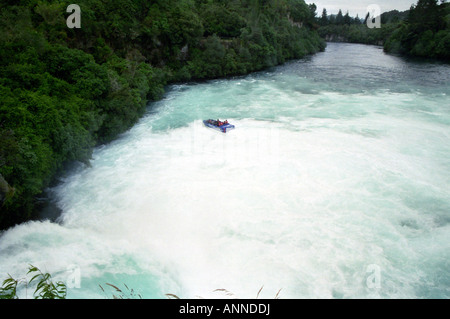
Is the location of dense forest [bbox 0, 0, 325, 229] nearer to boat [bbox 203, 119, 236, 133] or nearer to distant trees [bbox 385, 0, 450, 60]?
boat [bbox 203, 119, 236, 133]

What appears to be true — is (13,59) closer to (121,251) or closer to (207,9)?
(121,251)

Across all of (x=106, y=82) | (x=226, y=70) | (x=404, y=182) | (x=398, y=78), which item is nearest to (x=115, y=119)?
(x=106, y=82)

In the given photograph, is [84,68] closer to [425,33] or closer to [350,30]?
[425,33]

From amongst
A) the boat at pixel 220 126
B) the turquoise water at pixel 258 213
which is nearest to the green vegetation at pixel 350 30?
the turquoise water at pixel 258 213

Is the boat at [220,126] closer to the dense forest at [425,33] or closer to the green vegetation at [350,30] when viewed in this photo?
the dense forest at [425,33]

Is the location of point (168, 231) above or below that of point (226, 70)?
below

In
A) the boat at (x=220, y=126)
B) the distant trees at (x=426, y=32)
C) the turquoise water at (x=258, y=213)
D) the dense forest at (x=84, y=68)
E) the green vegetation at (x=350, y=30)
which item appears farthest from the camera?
the green vegetation at (x=350, y=30)

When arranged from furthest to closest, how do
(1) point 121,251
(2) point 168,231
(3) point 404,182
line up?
(3) point 404,182 < (2) point 168,231 < (1) point 121,251

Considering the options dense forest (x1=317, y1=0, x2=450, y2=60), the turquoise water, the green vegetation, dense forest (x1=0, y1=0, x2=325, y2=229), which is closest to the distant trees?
dense forest (x1=317, y1=0, x2=450, y2=60)
